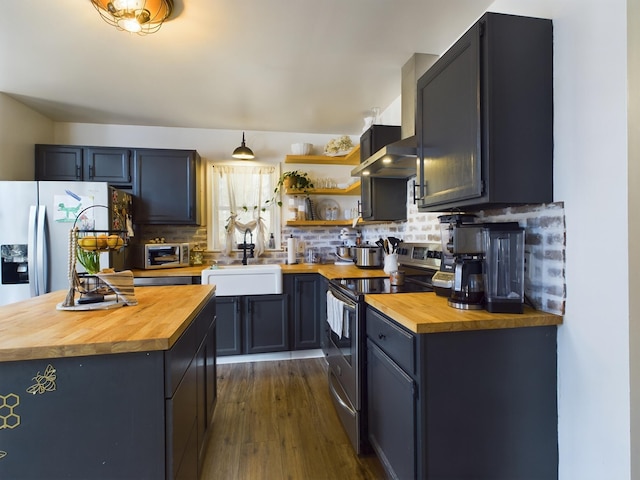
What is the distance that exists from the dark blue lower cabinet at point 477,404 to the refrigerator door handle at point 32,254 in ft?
9.76

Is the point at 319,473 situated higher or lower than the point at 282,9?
lower

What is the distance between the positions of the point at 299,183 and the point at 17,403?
116 inches

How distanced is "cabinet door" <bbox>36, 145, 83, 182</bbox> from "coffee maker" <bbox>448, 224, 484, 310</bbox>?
3.63 metres

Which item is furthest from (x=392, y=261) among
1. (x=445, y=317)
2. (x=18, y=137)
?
(x=18, y=137)

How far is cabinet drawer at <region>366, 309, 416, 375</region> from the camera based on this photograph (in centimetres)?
120

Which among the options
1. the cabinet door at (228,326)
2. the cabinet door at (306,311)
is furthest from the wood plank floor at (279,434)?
the cabinet door at (306,311)

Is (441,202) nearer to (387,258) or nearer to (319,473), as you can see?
(387,258)

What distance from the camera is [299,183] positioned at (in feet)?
11.6

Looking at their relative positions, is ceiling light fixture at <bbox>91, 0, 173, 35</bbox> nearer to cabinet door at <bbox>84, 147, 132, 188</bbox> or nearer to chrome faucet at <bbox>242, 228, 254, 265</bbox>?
cabinet door at <bbox>84, 147, 132, 188</bbox>

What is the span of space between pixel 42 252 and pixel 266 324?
6.56 ft

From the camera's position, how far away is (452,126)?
56.5 inches

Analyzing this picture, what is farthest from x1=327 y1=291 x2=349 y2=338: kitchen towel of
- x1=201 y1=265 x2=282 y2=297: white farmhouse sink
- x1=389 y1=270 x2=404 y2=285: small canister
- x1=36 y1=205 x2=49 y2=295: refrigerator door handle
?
x1=36 y1=205 x2=49 y2=295: refrigerator door handle

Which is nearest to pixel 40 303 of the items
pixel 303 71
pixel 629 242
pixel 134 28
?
pixel 134 28

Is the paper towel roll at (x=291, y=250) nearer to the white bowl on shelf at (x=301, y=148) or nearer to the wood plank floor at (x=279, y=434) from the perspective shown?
the white bowl on shelf at (x=301, y=148)
